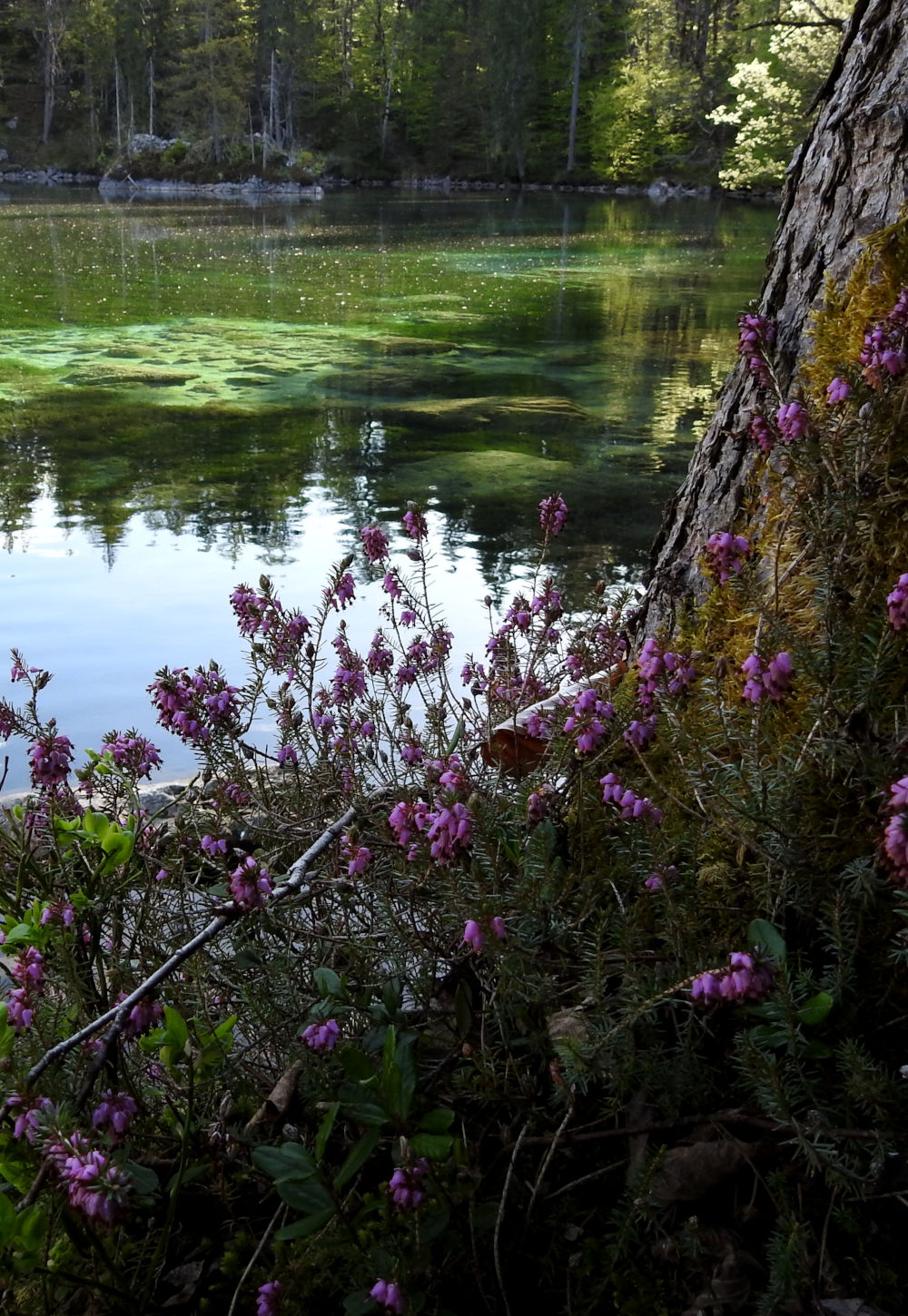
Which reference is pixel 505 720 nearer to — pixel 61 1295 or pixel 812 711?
pixel 812 711

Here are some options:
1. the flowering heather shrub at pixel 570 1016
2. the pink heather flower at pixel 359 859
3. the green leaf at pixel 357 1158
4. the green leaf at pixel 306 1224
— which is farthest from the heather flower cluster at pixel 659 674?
the green leaf at pixel 306 1224

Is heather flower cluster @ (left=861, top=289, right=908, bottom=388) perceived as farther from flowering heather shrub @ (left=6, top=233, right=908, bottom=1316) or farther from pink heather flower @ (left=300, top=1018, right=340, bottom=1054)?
pink heather flower @ (left=300, top=1018, right=340, bottom=1054)

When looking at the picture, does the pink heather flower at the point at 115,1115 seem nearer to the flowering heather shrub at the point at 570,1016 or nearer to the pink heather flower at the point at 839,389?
the flowering heather shrub at the point at 570,1016

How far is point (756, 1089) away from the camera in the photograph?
133cm

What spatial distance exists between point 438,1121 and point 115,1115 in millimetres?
421

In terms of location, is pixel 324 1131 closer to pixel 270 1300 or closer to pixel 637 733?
pixel 270 1300

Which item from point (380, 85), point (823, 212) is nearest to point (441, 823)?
point (823, 212)

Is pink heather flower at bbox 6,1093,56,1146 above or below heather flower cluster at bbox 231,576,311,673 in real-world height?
below

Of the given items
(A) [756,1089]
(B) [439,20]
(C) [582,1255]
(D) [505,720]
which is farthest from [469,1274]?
(B) [439,20]

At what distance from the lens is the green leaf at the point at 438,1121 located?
1420 mm

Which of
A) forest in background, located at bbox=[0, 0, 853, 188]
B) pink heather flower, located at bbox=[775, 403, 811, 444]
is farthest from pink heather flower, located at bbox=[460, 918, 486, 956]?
forest in background, located at bbox=[0, 0, 853, 188]

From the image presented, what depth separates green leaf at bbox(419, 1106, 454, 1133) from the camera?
4.66ft

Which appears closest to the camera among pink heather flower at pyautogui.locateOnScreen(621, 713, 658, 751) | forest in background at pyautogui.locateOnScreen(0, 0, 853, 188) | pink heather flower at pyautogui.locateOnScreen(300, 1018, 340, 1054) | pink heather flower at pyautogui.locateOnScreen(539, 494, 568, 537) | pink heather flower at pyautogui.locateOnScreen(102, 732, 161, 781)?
pink heather flower at pyautogui.locateOnScreen(300, 1018, 340, 1054)

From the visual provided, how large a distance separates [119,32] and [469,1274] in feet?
280
